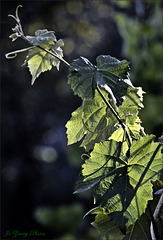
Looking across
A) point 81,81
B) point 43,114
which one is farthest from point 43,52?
point 43,114

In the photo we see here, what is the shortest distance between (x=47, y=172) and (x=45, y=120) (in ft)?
1.83

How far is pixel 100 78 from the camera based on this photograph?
1.53 feet

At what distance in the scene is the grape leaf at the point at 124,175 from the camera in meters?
0.45

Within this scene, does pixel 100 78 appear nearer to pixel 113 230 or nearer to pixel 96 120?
pixel 96 120

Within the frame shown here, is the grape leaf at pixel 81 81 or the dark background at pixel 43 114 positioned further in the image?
the dark background at pixel 43 114

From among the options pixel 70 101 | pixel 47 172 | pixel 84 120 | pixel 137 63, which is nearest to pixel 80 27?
pixel 70 101

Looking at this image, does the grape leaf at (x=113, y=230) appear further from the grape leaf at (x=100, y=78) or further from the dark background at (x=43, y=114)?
the dark background at (x=43, y=114)

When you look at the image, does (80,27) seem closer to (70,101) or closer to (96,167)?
(70,101)

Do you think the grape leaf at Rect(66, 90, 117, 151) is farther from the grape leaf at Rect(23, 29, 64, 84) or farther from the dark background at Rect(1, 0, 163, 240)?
the dark background at Rect(1, 0, 163, 240)

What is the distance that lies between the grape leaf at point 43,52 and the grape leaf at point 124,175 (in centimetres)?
15

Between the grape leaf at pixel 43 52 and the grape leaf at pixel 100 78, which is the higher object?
the grape leaf at pixel 43 52

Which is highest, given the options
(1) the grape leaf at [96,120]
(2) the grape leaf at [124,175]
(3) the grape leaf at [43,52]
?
(3) the grape leaf at [43,52]

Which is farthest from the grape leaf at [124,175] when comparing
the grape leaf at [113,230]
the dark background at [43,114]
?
the dark background at [43,114]

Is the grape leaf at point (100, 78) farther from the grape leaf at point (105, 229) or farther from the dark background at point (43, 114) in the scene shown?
the dark background at point (43, 114)
